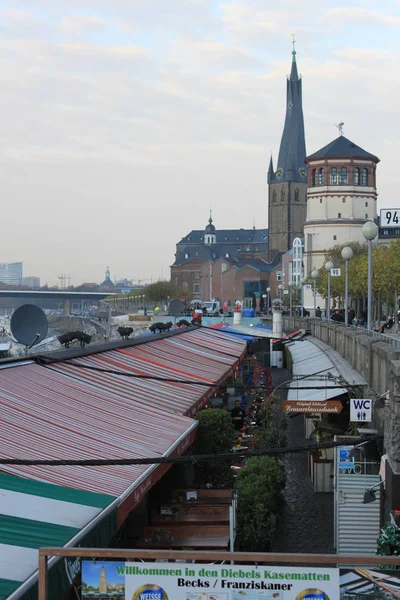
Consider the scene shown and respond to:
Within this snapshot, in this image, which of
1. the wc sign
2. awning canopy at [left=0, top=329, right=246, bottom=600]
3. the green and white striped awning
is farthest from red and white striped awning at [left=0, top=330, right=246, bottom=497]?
the wc sign

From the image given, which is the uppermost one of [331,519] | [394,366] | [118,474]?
[394,366]

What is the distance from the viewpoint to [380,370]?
16.7 metres

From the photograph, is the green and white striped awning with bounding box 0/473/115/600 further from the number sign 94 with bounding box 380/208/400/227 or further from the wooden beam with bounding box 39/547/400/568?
the number sign 94 with bounding box 380/208/400/227

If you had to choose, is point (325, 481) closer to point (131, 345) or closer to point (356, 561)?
point (131, 345)

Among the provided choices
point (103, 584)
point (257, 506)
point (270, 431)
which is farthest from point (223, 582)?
point (270, 431)

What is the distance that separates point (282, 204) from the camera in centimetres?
18388

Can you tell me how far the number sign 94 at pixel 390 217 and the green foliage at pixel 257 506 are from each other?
15.0 m

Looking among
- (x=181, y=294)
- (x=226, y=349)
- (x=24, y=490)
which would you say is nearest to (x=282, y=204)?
(x=181, y=294)

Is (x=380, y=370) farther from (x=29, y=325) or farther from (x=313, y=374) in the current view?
(x=29, y=325)

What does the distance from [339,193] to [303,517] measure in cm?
8340

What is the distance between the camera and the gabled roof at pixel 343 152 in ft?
320

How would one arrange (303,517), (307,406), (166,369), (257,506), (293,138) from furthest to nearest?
(293,138) → (166,369) → (303,517) → (307,406) → (257,506)

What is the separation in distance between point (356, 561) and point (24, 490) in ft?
12.3

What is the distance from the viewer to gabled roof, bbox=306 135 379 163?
97500 mm
